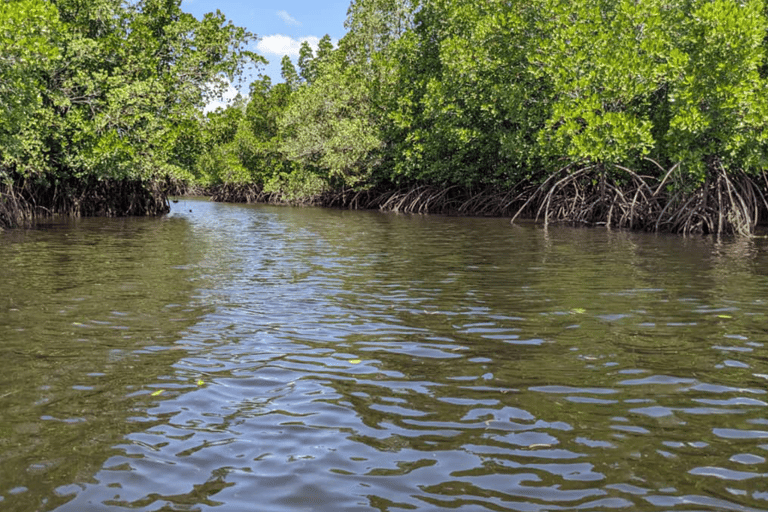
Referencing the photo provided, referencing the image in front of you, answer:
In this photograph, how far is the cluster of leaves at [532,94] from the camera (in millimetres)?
20125

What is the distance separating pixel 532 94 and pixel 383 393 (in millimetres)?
26014

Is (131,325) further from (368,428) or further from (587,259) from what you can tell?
(587,259)

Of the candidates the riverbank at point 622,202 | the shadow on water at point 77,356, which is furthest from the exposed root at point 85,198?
the riverbank at point 622,202

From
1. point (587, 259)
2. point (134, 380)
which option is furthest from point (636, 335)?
point (587, 259)

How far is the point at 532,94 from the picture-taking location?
97.0ft

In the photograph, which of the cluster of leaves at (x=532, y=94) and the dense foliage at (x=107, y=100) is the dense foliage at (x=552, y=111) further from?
the dense foliage at (x=107, y=100)

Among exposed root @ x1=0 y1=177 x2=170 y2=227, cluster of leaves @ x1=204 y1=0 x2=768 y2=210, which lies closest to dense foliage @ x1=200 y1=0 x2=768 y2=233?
cluster of leaves @ x1=204 y1=0 x2=768 y2=210

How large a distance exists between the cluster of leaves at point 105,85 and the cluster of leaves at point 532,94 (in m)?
9.72

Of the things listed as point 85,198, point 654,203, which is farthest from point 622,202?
point 85,198

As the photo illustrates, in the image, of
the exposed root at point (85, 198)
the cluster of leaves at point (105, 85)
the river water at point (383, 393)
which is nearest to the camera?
the river water at point (383, 393)

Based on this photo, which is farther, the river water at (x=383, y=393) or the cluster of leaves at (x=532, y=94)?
the cluster of leaves at (x=532, y=94)

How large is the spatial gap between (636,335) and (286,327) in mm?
3490

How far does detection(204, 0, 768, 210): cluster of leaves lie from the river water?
10296mm

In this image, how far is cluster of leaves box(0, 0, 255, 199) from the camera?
2003 cm
